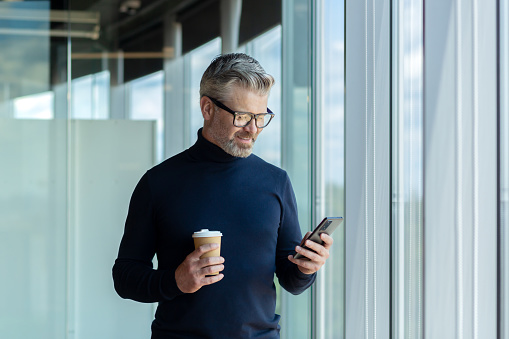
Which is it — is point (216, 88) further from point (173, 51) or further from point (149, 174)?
point (173, 51)

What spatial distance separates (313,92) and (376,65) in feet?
2.97

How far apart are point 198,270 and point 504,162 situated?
2.49ft

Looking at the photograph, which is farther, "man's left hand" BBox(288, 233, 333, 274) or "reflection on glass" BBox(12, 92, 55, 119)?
"reflection on glass" BBox(12, 92, 55, 119)

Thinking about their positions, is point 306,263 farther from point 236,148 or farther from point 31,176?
point 31,176

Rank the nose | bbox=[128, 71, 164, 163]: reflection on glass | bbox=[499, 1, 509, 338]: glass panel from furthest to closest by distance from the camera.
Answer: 1. bbox=[128, 71, 164, 163]: reflection on glass
2. the nose
3. bbox=[499, 1, 509, 338]: glass panel

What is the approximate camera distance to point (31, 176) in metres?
3.88

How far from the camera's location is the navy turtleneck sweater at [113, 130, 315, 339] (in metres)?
1.69

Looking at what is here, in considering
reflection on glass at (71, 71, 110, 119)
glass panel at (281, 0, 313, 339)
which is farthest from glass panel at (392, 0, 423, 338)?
reflection on glass at (71, 71, 110, 119)

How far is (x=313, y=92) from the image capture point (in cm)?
311

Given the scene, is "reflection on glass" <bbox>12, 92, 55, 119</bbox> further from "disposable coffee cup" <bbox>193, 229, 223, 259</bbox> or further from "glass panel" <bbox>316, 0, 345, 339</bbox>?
"disposable coffee cup" <bbox>193, 229, 223, 259</bbox>

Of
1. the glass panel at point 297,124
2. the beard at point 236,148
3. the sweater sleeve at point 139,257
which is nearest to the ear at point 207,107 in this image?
the beard at point 236,148

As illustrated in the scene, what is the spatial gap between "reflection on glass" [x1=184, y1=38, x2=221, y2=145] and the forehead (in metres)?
2.29

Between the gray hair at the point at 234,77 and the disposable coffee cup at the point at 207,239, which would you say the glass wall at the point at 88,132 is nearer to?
the gray hair at the point at 234,77

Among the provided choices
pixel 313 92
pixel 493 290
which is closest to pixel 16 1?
pixel 313 92
